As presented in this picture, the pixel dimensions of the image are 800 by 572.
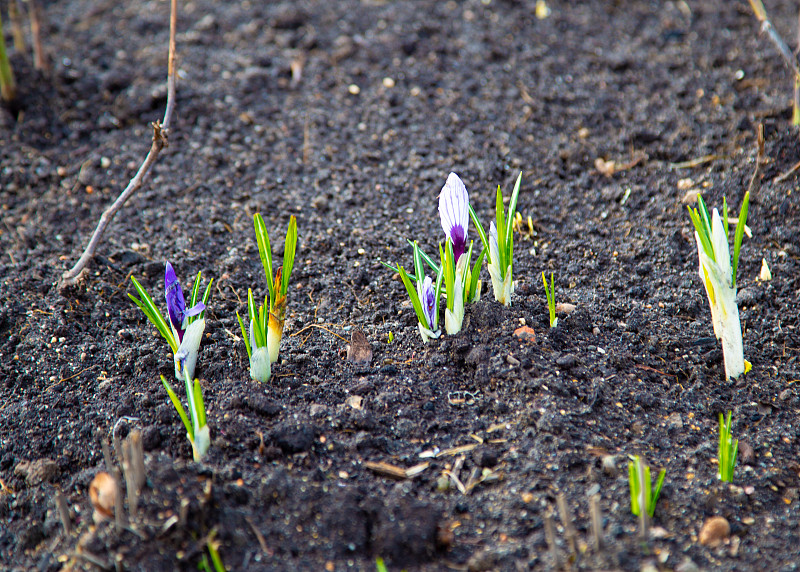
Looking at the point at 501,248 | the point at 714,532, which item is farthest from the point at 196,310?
the point at 714,532

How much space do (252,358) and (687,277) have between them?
1.52 m

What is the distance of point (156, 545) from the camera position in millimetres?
1403

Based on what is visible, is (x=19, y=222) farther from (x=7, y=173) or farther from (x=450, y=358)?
(x=450, y=358)

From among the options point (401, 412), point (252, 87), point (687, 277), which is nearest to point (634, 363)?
point (687, 277)

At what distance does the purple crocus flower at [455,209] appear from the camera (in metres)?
1.78

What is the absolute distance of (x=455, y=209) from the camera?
181 centimetres

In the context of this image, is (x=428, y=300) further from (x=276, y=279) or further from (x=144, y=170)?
(x=144, y=170)

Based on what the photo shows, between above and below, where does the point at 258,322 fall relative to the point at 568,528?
above

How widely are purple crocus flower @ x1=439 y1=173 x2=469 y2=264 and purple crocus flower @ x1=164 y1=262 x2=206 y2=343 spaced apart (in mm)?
708

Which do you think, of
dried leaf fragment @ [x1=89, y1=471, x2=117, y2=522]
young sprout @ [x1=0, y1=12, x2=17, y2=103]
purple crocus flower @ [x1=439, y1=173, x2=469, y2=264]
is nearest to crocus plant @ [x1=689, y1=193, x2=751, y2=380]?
purple crocus flower @ [x1=439, y1=173, x2=469, y2=264]

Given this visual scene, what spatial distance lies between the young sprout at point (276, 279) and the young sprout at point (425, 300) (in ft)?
1.04

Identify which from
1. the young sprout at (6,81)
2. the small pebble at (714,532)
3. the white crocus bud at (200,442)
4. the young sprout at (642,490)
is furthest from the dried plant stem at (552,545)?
the young sprout at (6,81)

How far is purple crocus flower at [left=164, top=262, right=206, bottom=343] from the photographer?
1.81 m

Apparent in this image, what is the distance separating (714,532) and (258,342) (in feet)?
3.98
